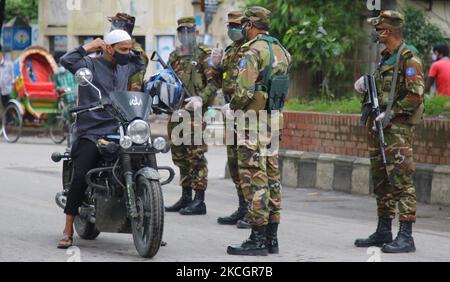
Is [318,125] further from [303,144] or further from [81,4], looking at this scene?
[81,4]

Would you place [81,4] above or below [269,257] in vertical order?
above

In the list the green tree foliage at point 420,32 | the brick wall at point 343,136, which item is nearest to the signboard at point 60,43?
the green tree foliage at point 420,32

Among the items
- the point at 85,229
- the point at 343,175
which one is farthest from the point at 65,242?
the point at 343,175

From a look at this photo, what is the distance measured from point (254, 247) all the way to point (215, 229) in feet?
5.91

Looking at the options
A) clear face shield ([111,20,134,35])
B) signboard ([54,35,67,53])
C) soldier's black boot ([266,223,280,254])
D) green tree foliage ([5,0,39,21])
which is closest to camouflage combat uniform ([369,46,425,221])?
soldier's black boot ([266,223,280,254])

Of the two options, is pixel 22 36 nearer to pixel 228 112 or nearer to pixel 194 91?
pixel 194 91

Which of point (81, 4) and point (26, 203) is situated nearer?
point (26, 203)

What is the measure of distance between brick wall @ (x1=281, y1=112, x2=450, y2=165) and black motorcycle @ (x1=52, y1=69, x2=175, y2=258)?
4492mm

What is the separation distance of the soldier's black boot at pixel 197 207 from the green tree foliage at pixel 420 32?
9.87 m
